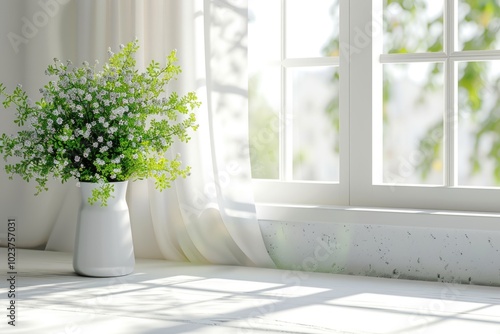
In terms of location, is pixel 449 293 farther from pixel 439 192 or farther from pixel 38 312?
pixel 38 312

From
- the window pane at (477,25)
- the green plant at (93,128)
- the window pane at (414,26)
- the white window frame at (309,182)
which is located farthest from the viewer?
the window pane at (414,26)

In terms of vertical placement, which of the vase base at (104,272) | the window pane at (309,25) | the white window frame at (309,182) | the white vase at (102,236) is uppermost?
the window pane at (309,25)

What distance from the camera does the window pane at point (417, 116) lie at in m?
5.02

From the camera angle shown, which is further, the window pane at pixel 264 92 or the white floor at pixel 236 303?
the window pane at pixel 264 92

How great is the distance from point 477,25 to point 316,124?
120cm

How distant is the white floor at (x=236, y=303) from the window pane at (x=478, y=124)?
2.76 meters

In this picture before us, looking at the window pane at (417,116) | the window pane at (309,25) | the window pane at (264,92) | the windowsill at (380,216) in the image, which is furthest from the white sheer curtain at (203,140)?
the window pane at (417,116)

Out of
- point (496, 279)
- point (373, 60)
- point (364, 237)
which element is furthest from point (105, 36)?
point (496, 279)

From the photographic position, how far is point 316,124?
5344 millimetres

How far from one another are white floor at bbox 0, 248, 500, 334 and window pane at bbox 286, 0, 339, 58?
7.15ft

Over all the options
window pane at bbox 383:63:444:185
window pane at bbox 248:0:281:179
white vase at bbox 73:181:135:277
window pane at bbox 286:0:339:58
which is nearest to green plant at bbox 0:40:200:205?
white vase at bbox 73:181:135:277

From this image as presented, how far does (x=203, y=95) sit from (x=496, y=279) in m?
1.00

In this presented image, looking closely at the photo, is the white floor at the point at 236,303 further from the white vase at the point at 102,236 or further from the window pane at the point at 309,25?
the window pane at the point at 309,25

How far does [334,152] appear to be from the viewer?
5312 mm
